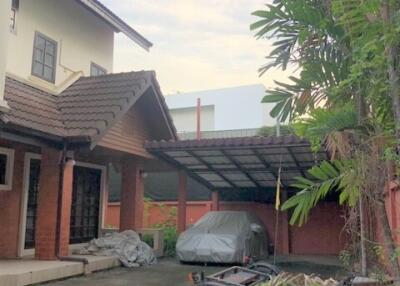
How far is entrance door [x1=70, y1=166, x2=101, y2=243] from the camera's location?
1327 centimetres

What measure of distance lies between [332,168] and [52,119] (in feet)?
23.7

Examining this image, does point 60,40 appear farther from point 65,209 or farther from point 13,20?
point 65,209

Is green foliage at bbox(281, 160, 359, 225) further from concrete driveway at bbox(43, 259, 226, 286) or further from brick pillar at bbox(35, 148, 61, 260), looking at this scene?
brick pillar at bbox(35, 148, 61, 260)

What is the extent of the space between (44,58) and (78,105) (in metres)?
1.99

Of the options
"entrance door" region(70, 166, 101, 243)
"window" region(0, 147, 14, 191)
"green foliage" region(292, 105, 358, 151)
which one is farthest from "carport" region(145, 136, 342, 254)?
"green foliage" region(292, 105, 358, 151)

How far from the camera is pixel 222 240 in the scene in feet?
41.1

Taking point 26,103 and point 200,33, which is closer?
point 26,103

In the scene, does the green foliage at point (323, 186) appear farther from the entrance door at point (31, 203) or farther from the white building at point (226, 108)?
Answer: the white building at point (226, 108)

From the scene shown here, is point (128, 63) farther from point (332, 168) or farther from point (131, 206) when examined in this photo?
point (332, 168)

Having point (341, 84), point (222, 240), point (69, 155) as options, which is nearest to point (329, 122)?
point (341, 84)

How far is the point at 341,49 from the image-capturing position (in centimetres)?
493

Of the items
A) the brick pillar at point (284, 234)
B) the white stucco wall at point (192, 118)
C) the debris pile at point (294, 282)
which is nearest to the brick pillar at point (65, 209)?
the debris pile at point (294, 282)

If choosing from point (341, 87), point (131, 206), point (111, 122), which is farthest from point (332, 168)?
point (131, 206)

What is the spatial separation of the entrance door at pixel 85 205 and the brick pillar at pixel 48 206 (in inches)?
107
